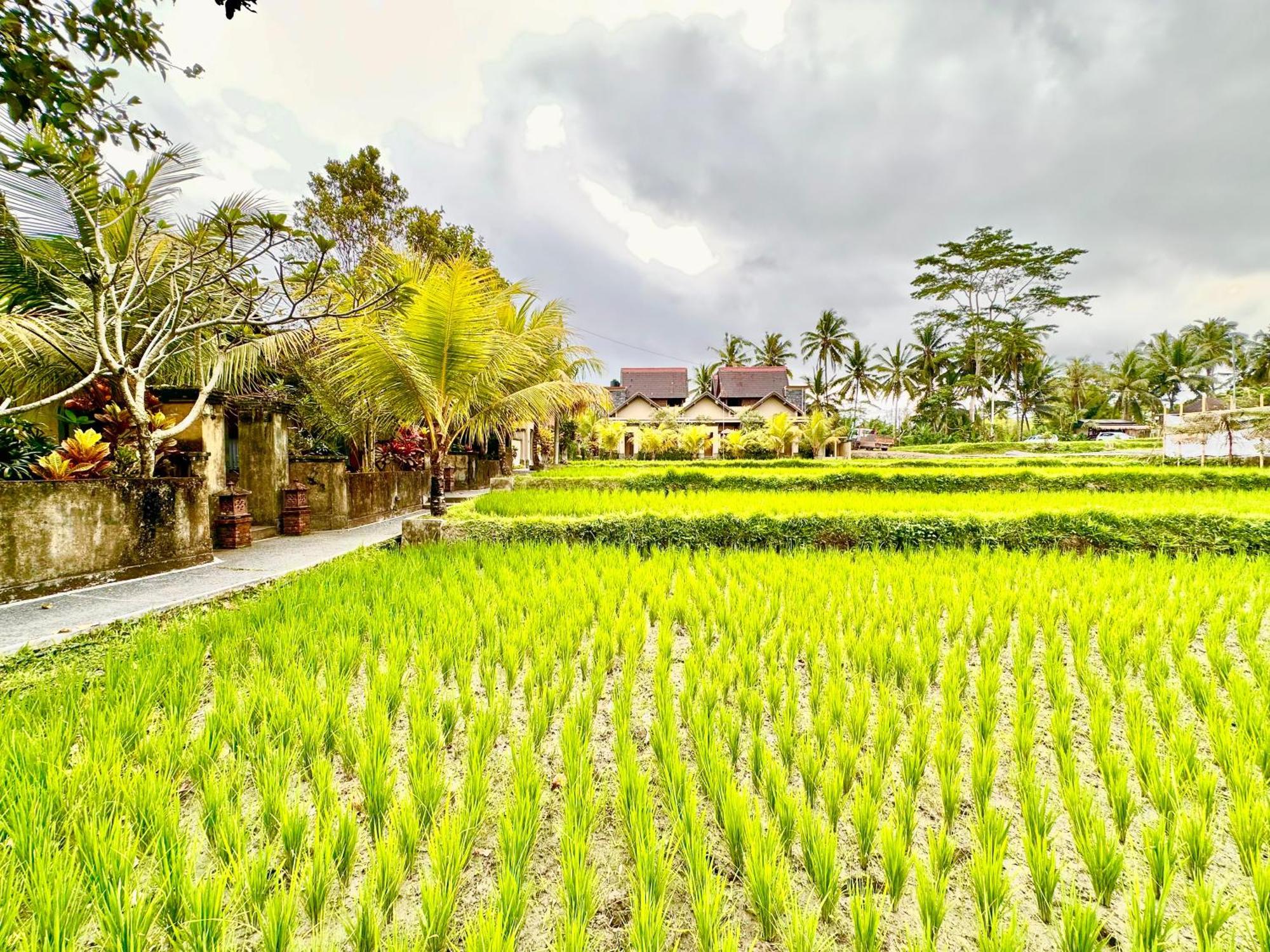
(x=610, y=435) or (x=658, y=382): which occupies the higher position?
(x=658, y=382)

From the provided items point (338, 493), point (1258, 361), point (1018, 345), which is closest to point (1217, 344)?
point (1258, 361)

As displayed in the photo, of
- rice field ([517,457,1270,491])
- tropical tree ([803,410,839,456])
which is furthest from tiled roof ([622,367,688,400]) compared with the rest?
rice field ([517,457,1270,491])

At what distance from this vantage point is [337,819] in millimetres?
1556

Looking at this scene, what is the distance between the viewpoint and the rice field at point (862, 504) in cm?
589

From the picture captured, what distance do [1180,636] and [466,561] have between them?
4961mm

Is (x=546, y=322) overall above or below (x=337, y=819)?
above

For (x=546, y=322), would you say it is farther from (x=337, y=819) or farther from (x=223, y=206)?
(x=337, y=819)

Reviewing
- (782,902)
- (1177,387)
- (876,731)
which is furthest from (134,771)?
(1177,387)

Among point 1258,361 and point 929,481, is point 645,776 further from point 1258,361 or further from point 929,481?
point 1258,361

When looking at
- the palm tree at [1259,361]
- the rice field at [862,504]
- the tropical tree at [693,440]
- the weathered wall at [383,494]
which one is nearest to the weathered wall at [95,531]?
the rice field at [862,504]

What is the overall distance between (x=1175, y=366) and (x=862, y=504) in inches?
1949

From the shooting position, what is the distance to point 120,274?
193 inches

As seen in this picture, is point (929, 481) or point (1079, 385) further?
point (1079, 385)

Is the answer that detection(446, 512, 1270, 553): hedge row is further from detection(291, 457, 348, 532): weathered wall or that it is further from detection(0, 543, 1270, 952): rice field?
detection(291, 457, 348, 532): weathered wall
